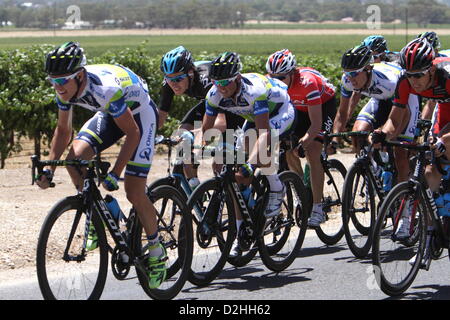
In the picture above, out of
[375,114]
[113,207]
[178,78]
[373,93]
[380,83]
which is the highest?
[178,78]

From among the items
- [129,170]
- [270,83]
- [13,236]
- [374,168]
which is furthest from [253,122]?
[13,236]

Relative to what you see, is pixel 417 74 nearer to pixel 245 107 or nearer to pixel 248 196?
pixel 245 107

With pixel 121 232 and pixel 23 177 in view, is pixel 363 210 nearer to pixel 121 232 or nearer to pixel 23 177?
pixel 121 232

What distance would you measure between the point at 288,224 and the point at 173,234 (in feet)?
5.46

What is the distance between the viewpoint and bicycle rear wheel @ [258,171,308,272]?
8.16m

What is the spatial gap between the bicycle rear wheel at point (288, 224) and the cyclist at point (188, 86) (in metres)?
0.81

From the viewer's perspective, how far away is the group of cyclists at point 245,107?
6.28 meters

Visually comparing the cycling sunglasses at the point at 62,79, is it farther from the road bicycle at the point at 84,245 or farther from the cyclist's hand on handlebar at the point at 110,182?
the cyclist's hand on handlebar at the point at 110,182

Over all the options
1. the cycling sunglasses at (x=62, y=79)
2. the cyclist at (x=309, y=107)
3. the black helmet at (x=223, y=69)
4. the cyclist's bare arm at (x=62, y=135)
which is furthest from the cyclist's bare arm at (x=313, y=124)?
the cycling sunglasses at (x=62, y=79)

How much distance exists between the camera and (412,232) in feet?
23.4

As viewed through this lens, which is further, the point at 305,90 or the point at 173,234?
the point at 305,90

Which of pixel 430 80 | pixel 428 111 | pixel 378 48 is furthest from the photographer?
pixel 378 48

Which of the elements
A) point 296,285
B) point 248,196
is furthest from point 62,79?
point 296,285

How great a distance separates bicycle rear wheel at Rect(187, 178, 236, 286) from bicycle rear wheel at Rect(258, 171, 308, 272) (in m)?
0.62
